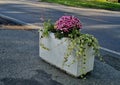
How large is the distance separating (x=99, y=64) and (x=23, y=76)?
1.92 meters

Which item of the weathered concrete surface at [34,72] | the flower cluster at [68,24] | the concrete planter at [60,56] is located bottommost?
the weathered concrete surface at [34,72]

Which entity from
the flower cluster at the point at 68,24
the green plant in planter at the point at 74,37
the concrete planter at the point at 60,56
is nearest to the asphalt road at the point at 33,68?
the concrete planter at the point at 60,56

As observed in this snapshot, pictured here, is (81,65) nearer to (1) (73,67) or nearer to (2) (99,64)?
(1) (73,67)

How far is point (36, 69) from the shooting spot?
19.1 ft

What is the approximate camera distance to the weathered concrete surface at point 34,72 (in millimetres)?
5255

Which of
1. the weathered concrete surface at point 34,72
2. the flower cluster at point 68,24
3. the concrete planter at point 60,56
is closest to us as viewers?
the weathered concrete surface at point 34,72

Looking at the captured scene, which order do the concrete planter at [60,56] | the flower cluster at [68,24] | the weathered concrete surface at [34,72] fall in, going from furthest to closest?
1. the flower cluster at [68,24]
2. the concrete planter at [60,56]
3. the weathered concrete surface at [34,72]

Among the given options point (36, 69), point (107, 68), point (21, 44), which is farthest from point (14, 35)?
point (107, 68)

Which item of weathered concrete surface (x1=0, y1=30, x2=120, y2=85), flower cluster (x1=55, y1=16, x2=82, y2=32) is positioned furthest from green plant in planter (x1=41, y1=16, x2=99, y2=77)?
weathered concrete surface (x1=0, y1=30, x2=120, y2=85)

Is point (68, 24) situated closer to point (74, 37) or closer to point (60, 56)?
point (74, 37)

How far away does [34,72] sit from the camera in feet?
18.6

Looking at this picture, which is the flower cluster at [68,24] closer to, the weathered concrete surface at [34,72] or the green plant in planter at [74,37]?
the green plant in planter at [74,37]

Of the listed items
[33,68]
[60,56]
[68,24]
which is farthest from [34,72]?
[68,24]

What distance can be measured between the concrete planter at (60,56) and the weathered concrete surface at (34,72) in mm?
122
